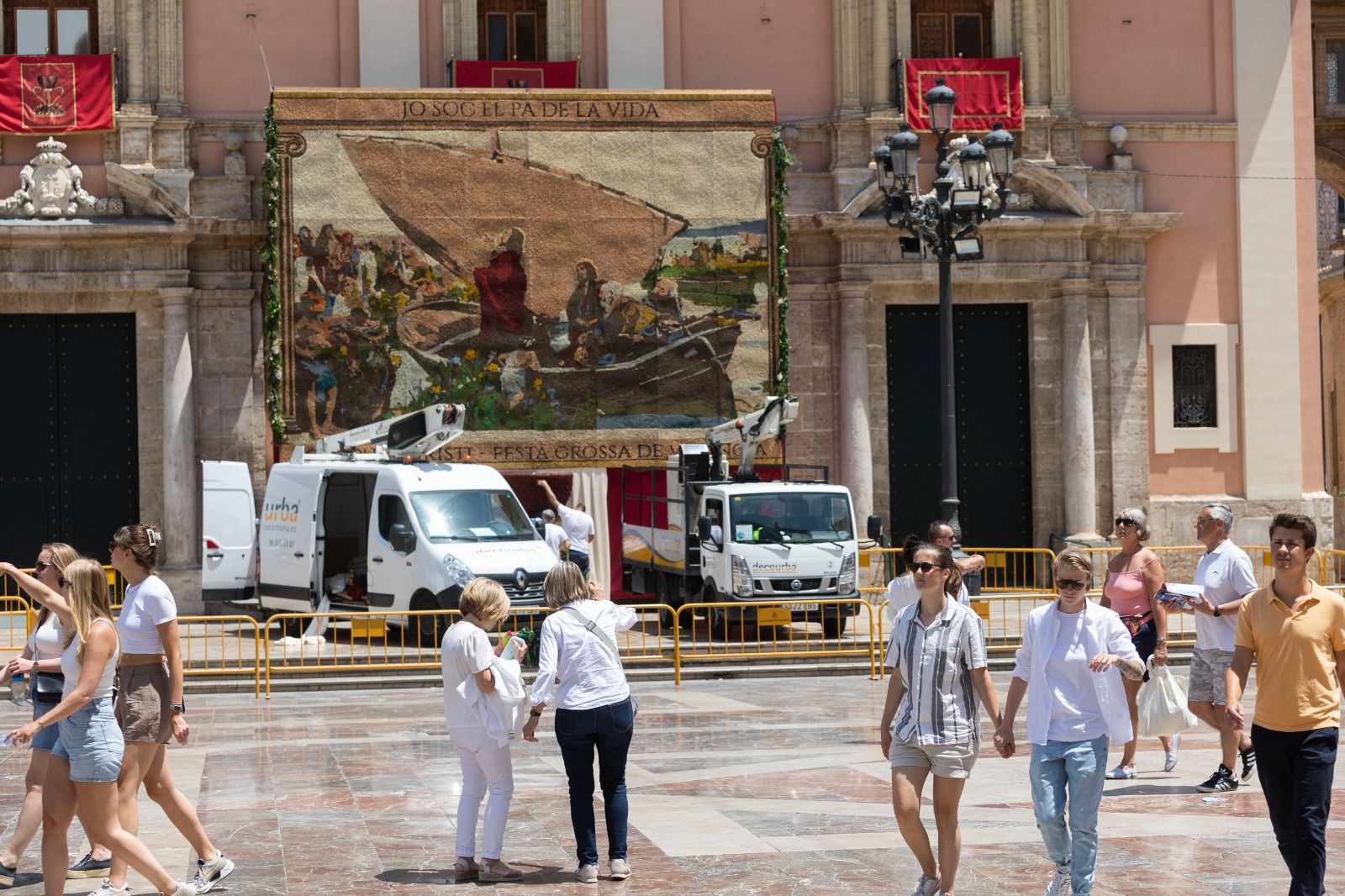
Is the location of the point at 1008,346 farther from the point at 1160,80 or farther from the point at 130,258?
the point at 130,258

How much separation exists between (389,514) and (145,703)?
1344cm

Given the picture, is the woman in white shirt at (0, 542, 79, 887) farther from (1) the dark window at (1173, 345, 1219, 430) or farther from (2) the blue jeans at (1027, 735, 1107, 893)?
(1) the dark window at (1173, 345, 1219, 430)

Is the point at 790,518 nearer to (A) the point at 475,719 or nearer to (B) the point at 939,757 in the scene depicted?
(A) the point at 475,719

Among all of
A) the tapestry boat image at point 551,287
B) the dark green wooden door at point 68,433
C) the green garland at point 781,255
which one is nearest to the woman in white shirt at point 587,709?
the tapestry boat image at point 551,287

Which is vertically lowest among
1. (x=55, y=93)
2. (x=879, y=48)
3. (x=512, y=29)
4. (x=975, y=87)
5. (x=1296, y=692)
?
(x=1296, y=692)

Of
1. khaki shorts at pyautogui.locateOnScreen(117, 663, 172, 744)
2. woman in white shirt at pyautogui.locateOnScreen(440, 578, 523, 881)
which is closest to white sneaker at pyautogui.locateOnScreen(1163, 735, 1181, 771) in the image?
woman in white shirt at pyautogui.locateOnScreen(440, 578, 523, 881)

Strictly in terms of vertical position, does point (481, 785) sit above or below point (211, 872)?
above

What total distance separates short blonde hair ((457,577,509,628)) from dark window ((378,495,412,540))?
1276cm

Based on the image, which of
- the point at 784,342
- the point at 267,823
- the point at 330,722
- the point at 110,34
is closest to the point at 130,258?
the point at 110,34

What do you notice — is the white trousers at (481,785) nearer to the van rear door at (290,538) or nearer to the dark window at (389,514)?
the dark window at (389,514)

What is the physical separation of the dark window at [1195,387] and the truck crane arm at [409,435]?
12660 mm

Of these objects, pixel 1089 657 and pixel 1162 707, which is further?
pixel 1162 707

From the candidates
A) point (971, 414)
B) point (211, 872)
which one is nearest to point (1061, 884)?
point (211, 872)

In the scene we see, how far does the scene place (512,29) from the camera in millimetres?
30953
